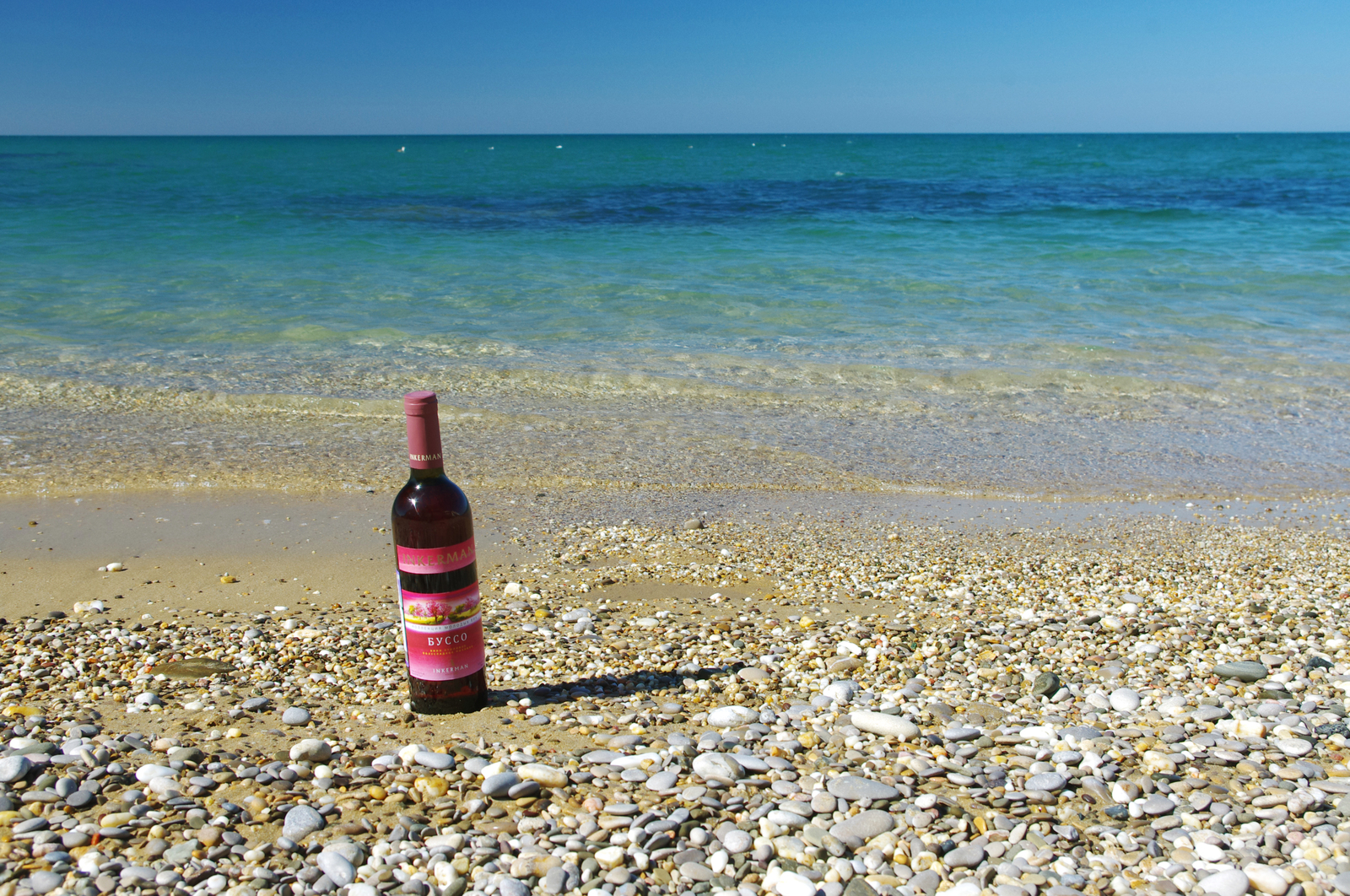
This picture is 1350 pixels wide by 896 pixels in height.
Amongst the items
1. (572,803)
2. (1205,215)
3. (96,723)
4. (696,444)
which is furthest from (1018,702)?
(1205,215)

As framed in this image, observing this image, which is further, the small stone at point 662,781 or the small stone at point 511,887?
the small stone at point 662,781

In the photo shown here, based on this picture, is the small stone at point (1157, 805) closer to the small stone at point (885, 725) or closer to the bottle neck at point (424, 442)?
the small stone at point (885, 725)

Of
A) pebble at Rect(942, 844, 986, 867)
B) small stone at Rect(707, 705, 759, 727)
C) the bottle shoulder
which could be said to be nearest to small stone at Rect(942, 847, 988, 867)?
pebble at Rect(942, 844, 986, 867)

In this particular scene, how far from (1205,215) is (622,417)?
867 inches

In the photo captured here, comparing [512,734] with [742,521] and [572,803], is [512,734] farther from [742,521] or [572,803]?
[742,521]

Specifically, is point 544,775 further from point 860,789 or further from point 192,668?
point 192,668

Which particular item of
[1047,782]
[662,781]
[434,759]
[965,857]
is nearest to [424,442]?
[434,759]

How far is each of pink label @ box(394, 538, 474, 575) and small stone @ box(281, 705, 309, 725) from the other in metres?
0.52

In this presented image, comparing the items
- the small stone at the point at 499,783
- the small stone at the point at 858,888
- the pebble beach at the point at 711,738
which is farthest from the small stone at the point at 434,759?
the small stone at the point at 858,888

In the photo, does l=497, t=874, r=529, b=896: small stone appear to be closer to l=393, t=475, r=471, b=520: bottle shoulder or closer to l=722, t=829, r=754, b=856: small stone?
l=722, t=829, r=754, b=856: small stone

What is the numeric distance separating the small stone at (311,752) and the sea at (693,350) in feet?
10.4

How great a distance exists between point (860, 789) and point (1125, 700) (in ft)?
3.23

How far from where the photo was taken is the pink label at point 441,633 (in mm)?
2719

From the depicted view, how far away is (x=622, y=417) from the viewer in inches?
283
